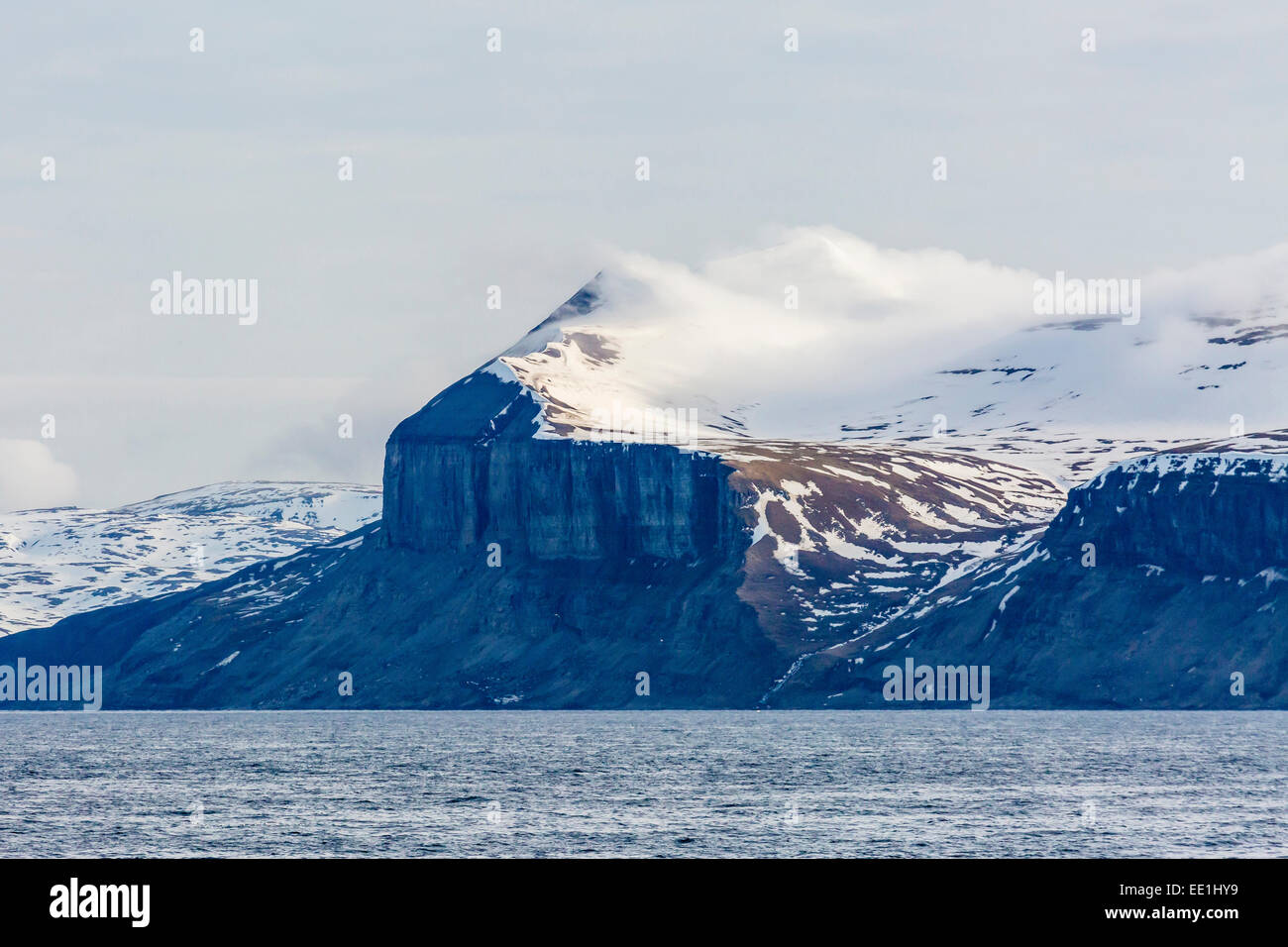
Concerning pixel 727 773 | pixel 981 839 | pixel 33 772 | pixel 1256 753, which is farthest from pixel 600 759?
pixel 981 839

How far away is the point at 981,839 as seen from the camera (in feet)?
330

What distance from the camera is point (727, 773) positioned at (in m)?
152
